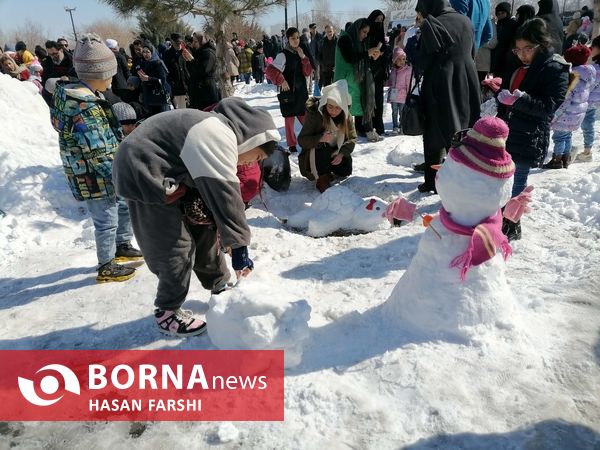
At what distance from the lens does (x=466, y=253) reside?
2207 millimetres

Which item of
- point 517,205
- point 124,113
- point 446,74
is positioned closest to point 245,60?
point 124,113

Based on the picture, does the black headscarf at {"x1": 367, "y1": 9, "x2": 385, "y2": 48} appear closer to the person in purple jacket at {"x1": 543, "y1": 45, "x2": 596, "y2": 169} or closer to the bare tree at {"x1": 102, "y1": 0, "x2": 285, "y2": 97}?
the person in purple jacket at {"x1": 543, "y1": 45, "x2": 596, "y2": 169}

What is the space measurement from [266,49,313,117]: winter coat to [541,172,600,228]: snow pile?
3602 mm

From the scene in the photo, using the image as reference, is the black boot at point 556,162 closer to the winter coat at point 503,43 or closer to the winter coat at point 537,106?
the winter coat at point 537,106

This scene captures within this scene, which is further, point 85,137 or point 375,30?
point 375,30

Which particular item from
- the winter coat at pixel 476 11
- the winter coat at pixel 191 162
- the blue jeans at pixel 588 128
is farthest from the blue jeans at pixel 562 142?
the winter coat at pixel 191 162

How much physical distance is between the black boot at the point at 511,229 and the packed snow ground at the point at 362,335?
99 mm

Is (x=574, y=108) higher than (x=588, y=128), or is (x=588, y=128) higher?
(x=574, y=108)

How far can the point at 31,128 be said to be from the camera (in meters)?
5.97

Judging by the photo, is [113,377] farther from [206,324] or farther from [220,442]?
[220,442]

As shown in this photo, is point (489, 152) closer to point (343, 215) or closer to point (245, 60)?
point (343, 215)

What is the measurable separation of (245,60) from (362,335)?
16.7 metres

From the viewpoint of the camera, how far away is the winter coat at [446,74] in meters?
4.01

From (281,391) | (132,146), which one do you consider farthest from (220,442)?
(132,146)
